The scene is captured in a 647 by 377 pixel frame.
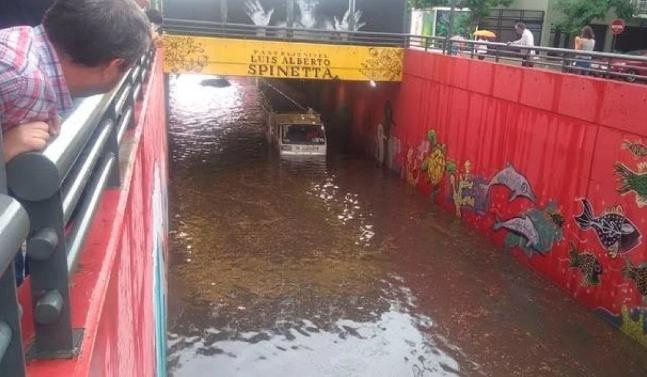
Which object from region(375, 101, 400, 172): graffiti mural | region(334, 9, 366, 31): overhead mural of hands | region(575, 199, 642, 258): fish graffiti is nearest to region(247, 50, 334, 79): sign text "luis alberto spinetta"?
region(375, 101, 400, 172): graffiti mural

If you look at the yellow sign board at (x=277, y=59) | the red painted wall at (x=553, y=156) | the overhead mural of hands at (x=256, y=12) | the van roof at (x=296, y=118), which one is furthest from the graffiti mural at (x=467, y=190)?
the overhead mural of hands at (x=256, y=12)

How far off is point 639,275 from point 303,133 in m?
A: 15.9

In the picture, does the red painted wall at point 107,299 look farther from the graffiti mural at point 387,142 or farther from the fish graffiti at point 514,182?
the graffiti mural at point 387,142

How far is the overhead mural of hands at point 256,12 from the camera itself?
78.9 ft

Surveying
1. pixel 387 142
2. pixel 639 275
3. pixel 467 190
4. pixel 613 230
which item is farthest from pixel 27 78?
pixel 387 142

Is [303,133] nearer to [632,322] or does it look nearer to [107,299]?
[632,322]

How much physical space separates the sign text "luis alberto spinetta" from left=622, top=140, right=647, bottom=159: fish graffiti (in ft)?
36.4

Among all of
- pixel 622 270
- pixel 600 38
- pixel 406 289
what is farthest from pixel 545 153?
pixel 600 38

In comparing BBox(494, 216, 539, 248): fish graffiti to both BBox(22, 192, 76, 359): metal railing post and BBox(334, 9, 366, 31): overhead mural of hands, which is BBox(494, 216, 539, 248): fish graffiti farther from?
BBox(334, 9, 366, 31): overhead mural of hands

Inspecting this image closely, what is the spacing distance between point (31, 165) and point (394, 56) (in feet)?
64.7

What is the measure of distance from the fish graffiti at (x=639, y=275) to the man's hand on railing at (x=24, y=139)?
995cm

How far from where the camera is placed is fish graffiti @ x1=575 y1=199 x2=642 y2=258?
32.7 ft

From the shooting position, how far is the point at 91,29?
1687 mm

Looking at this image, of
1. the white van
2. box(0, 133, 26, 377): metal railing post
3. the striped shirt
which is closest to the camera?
box(0, 133, 26, 377): metal railing post
